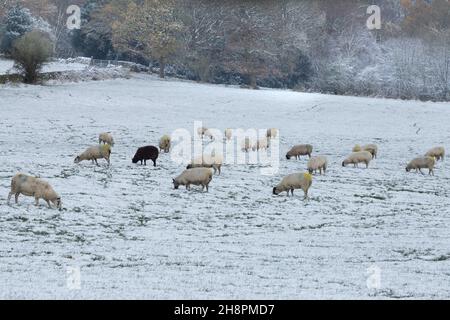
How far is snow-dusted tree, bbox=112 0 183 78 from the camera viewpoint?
287 feet

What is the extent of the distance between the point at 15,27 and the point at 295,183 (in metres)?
64.9

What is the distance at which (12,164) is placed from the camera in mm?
35031

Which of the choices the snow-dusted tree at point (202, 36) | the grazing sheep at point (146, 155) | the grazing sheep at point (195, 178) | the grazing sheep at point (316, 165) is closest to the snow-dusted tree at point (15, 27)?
the snow-dusted tree at point (202, 36)

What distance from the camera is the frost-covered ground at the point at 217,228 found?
16.8 meters

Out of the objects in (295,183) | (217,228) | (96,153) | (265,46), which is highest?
(265,46)

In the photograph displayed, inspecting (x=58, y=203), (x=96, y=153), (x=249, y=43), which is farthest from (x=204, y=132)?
(x=249, y=43)

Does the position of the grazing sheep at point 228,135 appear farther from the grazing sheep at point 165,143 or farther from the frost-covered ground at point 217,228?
the grazing sheep at point 165,143

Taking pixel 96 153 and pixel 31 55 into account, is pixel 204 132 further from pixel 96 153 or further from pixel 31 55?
pixel 31 55

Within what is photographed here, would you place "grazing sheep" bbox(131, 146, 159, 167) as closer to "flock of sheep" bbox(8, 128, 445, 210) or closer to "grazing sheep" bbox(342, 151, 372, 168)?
"flock of sheep" bbox(8, 128, 445, 210)

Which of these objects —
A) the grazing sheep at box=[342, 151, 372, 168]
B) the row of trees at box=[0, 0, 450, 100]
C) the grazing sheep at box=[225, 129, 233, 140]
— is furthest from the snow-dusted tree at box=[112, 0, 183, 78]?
the grazing sheep at box=[342, 151, 372, 168]

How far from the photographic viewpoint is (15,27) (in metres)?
86.8

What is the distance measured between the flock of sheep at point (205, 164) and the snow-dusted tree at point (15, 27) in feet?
141
